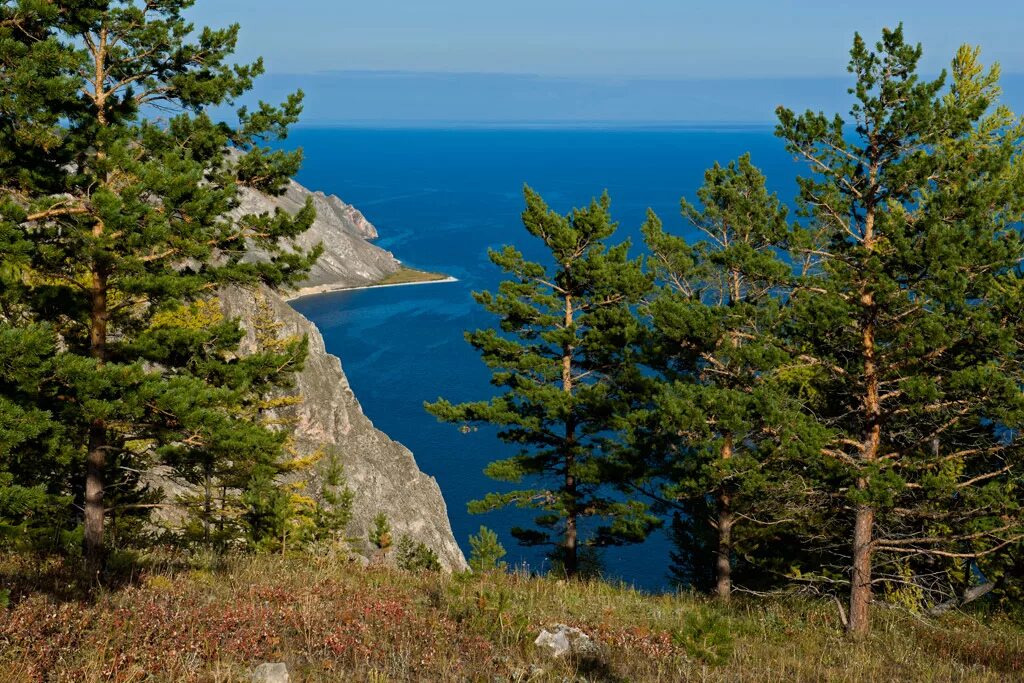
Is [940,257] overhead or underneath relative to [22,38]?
underneath

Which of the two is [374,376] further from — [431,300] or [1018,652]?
[1018,652]

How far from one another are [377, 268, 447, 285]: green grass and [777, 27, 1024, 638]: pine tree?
170 m

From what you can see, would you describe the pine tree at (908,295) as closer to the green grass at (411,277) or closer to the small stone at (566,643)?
the small stone at (566,643)

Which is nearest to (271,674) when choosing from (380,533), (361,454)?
(380,533)

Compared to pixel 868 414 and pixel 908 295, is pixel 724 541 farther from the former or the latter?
pixel 908 295

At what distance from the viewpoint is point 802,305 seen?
45.9 ft

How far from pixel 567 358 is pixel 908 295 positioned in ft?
43.4

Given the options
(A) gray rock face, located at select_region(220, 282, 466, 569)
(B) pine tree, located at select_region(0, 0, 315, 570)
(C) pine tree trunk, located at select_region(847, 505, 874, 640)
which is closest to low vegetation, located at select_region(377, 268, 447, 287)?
(A) gray rock face, located at select_region(220, 282, 466, 569)

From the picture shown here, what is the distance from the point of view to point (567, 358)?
26.4 meters

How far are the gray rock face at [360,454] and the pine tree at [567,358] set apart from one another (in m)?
39.5

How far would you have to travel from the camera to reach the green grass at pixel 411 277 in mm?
185500

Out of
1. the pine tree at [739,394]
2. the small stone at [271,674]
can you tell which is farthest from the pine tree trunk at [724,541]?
the small stone at [271,674]

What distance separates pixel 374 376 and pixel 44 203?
111 meters

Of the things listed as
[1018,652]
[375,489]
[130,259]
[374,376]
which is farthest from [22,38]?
[374,376]
